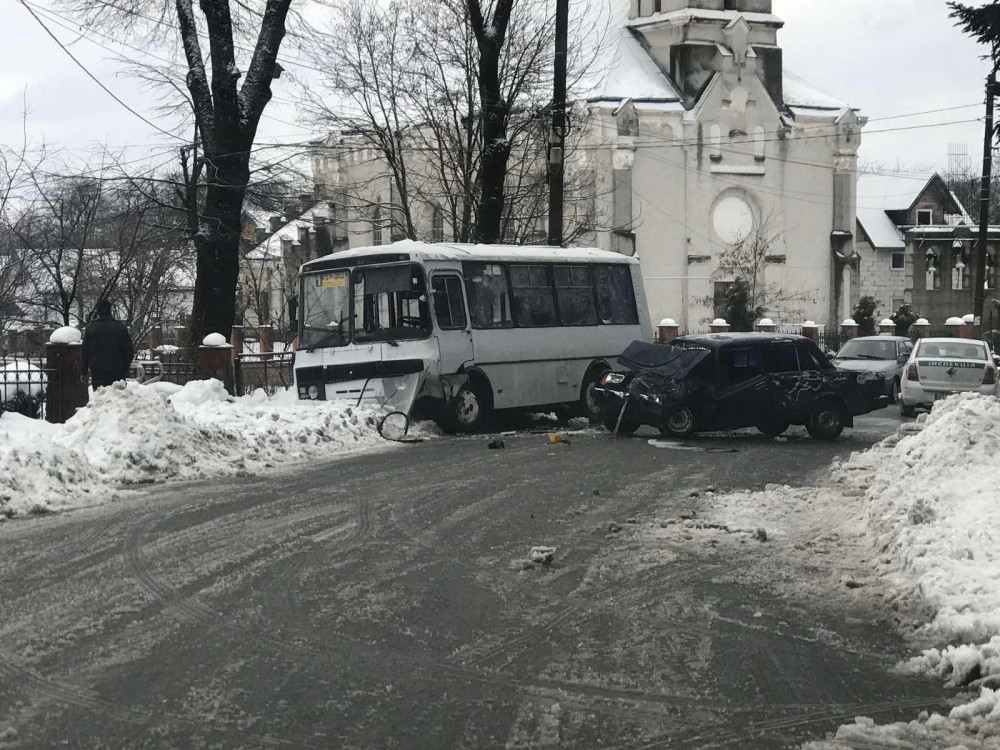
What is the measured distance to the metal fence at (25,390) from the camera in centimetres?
1983

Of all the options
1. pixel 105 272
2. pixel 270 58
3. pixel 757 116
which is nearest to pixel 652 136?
pixel 757 116

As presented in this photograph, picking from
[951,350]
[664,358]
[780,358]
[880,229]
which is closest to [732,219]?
[880,229]

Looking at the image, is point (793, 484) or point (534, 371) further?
point (534, 371)

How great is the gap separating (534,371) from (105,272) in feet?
57.9

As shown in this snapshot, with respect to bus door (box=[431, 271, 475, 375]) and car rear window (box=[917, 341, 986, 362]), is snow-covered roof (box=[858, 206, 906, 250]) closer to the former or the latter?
car rear window (box=[917, 341, 986, 362])

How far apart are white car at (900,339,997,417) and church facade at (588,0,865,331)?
118 ft

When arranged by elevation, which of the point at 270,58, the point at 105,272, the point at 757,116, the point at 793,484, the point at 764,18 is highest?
the point at 764,18

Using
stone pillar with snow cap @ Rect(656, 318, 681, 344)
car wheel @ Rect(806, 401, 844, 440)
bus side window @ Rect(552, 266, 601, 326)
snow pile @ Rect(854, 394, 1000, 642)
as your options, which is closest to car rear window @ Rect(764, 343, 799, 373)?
car wheel @ Rect(806, 401, 844, 440)

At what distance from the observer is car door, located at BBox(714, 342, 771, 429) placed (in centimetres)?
1947

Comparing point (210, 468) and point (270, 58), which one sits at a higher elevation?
point (270, 58)

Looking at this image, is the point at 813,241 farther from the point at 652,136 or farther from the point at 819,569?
the point at 819,569

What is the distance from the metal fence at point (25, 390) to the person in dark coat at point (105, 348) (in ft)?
7.49

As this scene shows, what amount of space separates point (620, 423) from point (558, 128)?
27.7 feet

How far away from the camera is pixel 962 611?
24.0ft
